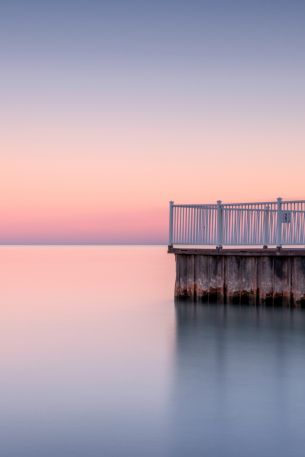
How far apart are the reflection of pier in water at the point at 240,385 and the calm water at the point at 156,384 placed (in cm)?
2

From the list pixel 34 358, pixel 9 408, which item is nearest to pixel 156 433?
pixel 9 408

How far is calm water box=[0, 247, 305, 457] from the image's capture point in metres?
9.16

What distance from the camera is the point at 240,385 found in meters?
12.6

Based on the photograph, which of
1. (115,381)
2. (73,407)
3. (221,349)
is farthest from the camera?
(221,349)

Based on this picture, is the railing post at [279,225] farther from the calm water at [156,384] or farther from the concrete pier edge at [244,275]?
the calm water at [156,384]

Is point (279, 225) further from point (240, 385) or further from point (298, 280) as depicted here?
point (240, 385)

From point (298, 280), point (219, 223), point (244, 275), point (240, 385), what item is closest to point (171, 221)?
point (219, 223)

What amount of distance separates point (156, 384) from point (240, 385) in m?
1.60

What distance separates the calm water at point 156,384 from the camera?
9156mm

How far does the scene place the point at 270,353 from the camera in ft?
54.5

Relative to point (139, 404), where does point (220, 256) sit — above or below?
above

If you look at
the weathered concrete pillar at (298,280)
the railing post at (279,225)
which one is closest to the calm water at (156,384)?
the weathered concrete pillar at (298,280)

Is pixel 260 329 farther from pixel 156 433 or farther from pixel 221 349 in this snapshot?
pixel 156 433

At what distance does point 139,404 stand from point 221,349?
6461mm
